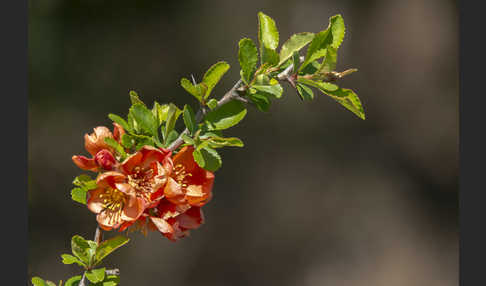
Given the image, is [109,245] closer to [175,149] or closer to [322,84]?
[175,149]

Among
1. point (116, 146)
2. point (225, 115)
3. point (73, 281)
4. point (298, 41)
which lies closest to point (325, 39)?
point (298, 41)

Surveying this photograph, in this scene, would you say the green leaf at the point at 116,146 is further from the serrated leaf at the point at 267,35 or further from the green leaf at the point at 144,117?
the serrated leaf at the point at 267,35

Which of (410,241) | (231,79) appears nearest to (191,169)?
(231,79)

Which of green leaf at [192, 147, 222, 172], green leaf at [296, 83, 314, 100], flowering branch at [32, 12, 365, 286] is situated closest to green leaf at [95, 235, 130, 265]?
flowering branch at [32, 12, 365, 286]

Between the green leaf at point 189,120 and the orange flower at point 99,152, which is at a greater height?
the green leaf at point 189,120

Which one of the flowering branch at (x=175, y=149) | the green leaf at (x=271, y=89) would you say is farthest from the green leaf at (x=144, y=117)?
the green leaf at (x=271, y=89)

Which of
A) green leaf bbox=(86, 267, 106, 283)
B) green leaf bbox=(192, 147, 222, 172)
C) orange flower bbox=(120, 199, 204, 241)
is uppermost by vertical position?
green leaf bbox=(192, 147, 222, 172)

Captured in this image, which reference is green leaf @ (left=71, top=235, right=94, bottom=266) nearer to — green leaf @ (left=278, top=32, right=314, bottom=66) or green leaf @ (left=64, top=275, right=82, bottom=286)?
green leaf @ (left=64, top=275, right=82, bottom=286)

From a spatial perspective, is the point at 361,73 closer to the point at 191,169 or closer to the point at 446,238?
the point at 446,238
